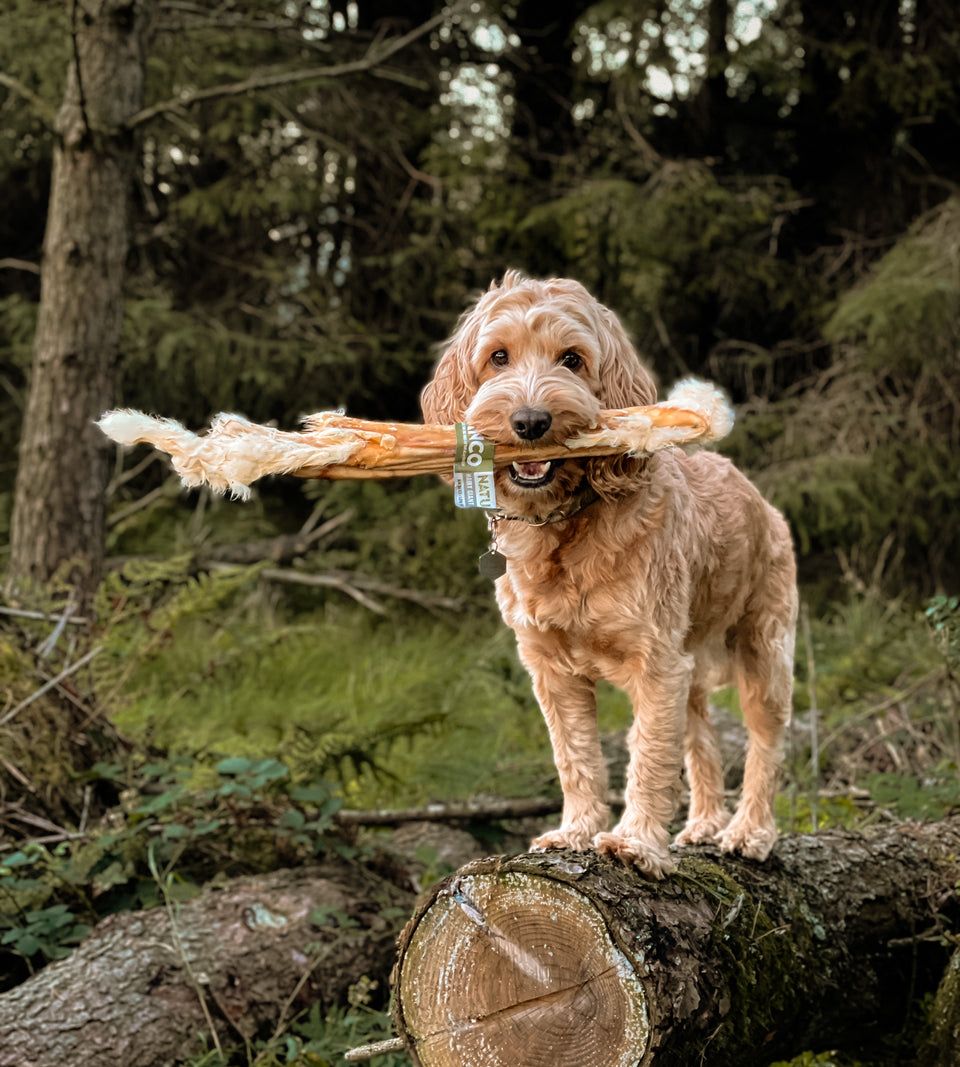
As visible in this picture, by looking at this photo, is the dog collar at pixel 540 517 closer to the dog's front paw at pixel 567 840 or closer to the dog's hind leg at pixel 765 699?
the dog's front paw at pixel 567 840

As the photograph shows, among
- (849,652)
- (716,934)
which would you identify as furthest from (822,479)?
(716,934)

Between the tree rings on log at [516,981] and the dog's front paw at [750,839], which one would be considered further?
the dog's front paw at [750,839]

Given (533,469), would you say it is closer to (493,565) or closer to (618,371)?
(493,565)

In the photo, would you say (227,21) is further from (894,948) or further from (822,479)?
(894,948)

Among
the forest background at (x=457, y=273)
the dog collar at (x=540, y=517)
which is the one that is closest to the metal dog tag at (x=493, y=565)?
the dog collar at (x=540, y=517)

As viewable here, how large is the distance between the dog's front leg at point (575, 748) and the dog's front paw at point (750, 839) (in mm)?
500

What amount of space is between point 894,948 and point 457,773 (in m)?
3.05

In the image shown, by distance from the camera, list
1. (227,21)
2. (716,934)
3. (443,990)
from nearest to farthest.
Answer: (443,990) → (716,934) → (227,21)

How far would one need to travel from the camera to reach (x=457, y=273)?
11.6m

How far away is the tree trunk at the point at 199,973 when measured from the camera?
3.84 meters

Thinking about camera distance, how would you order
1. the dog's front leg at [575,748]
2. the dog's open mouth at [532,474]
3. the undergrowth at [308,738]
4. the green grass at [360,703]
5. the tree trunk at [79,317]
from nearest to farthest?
the dog's open mouth at [532,474], the dog's front leg at [575,748], the undergrowth at [308,738], the green grass at [360,703], the tree trunk at [79,317]

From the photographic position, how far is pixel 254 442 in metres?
3.05

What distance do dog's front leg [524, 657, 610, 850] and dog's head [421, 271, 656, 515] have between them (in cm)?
70

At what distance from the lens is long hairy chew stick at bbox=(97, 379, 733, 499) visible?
10.0 feet
